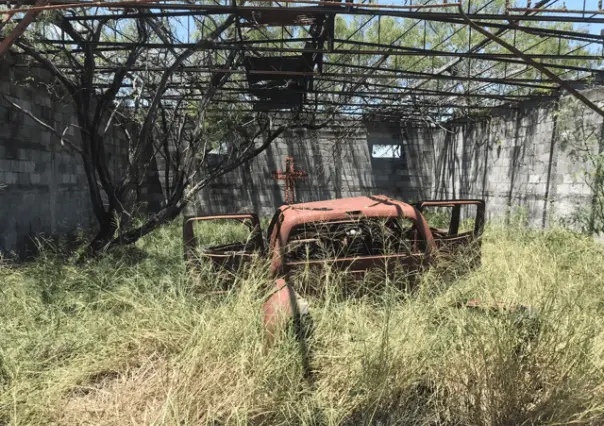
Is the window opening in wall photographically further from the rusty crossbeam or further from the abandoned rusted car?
the abandoned rusted car

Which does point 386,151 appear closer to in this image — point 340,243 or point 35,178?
point 35,178

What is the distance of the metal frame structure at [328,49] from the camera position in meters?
3.84

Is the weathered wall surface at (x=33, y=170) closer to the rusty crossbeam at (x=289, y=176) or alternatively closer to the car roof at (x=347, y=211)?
the car roof at (x=347, y=211)

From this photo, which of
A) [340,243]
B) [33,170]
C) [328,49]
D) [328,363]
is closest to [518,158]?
[328,49]

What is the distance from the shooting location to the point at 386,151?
1565 cm

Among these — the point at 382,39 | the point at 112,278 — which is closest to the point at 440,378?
the point at 112,278

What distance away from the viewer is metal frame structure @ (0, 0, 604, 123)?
151 inches

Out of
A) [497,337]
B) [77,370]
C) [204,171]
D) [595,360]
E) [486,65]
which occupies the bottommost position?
[77,370]

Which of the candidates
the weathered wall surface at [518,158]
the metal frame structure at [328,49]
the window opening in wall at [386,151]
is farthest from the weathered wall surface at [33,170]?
the window opening in wall at [386,151]

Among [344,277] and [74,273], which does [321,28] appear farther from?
[74,273]

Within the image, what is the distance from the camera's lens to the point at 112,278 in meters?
4.59

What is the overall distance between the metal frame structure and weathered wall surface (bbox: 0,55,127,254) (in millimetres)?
845

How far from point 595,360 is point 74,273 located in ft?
17.2

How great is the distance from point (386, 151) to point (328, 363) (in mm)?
13668
